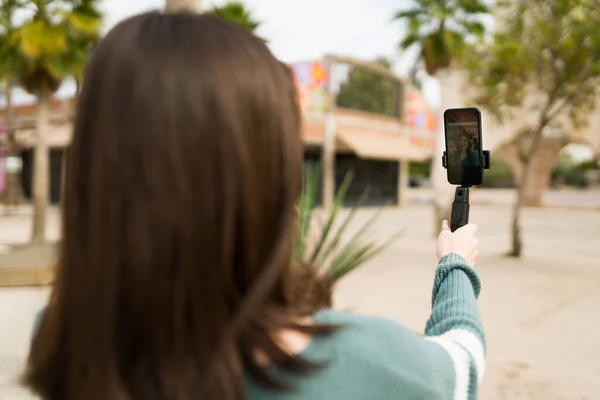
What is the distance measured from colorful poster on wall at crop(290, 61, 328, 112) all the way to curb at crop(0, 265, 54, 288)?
16.0 m

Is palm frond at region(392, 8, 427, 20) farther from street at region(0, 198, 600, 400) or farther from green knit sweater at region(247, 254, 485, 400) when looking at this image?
green knit sweater at region(247, 254, 485, 400)

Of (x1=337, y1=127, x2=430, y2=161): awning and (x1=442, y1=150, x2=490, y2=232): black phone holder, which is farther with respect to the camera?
(x1=337, y1=127, x2=430, y2=161): awning

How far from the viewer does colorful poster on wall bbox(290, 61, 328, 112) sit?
22203 mm

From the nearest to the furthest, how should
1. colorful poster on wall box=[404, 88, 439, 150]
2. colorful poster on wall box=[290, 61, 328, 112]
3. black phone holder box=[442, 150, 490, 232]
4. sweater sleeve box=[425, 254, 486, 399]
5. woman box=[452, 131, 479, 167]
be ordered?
1. sweater sleeve box=[425, 254, 486, 399]
2. black phone holder box=[442, 150, 490, 232]
3. woman box=[452, 131, 479, 167]
4. colorful poster on wall box=[290, 61, 328, 112]
5. colorful poster on wall box=[404, 88, 439, 150]

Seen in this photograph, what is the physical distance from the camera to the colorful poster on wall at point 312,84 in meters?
22.2

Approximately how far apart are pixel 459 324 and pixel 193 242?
17.3 inches

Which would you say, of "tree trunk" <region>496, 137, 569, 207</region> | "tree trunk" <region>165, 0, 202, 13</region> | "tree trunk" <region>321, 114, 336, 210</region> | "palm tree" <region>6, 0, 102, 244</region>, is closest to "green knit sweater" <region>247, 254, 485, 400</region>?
"tree trunk" <region>165, 0, 202, 13</region>

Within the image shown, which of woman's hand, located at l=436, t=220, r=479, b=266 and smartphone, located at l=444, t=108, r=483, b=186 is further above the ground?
smartphone, located at l=444, t=108, r=483, b=186

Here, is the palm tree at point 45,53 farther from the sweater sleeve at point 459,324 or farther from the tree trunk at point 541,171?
the tree trunk at point 541,171

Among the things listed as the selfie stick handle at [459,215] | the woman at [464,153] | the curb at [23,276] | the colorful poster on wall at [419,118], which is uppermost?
the colorful poster on wall at [419,118]

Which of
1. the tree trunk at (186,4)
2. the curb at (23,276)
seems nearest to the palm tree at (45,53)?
the curb at (23,276)

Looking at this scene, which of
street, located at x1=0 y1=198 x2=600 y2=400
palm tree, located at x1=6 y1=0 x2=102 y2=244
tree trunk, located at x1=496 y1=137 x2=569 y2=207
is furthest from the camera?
tree trunk, located at x1=496 y1=137 x2=569 y2=207

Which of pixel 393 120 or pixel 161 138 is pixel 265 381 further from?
pixel 393 120

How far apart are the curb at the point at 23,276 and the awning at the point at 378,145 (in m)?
17.3
